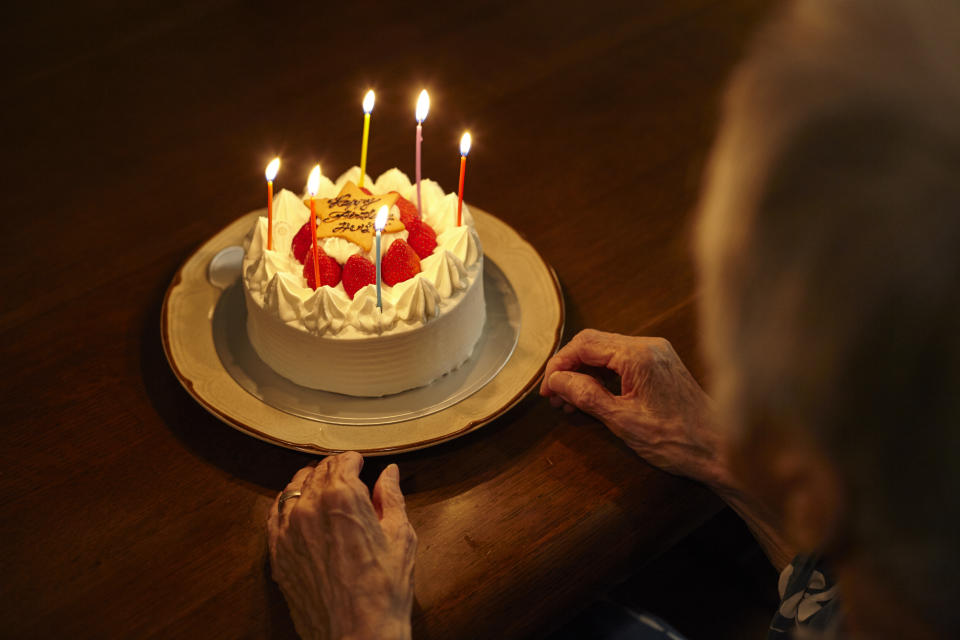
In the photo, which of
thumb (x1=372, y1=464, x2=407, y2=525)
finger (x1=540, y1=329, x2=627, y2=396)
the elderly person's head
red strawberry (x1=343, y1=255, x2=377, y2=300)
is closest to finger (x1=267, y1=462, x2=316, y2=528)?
thumb (x1=372, y1=464, x2=407, y2=525)

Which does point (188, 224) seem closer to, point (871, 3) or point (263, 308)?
point (263, 308)

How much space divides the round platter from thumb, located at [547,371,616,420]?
57mm

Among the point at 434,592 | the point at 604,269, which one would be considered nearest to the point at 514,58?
the point at 604,269

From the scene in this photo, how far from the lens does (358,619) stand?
3.66 ft

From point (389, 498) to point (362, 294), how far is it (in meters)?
0.35

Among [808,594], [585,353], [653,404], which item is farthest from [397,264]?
[808,594]

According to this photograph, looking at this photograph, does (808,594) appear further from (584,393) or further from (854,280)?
(854,280)

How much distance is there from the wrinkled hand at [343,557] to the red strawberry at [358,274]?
1.04 ft

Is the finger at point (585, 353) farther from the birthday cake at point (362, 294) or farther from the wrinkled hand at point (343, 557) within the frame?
the wrinkled hand at point (343, 557)

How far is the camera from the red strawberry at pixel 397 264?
1450mm

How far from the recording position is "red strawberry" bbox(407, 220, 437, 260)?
152 centimetres

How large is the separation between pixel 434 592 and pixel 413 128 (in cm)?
123

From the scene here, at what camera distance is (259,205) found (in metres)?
1.88

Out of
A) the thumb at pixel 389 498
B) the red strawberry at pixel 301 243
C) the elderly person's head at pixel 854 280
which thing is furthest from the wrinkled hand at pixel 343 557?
the elderly person's head at pixel 854 280
